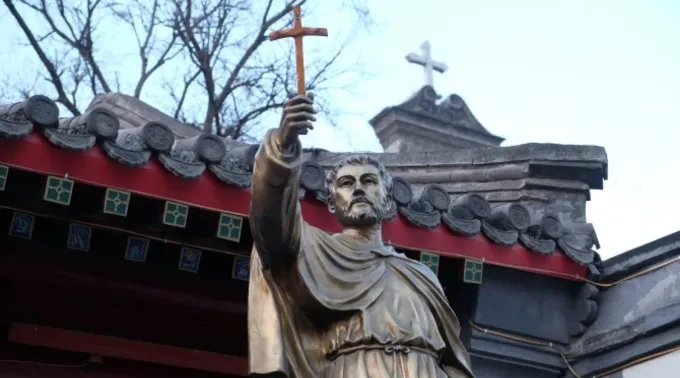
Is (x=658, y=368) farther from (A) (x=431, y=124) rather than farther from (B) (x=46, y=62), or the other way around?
(B) (x=46, y=62)

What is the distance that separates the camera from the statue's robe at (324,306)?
4.78 metres

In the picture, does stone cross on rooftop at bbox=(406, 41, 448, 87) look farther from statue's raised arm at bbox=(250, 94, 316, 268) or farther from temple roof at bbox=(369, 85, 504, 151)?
statue's raised arm at bbox=(250, 94, 316, 268)

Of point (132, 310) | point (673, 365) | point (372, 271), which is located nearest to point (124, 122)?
point (132, 310)

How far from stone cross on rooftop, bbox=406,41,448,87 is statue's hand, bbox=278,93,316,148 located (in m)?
10.3

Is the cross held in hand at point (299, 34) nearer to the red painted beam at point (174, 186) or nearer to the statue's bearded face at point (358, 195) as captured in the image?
the statue's bearded face at point (358, 195)

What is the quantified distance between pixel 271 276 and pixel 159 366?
3346 mm

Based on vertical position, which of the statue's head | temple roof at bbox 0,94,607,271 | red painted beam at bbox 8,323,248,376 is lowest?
red painted beam at bbox 8,323,248,376

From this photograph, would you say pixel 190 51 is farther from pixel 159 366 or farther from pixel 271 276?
pixel 271 276

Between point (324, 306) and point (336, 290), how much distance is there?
118mm

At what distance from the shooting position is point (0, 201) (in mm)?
7059

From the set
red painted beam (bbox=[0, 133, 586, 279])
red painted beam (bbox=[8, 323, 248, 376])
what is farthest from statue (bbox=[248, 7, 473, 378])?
red painted beam (bbox=[8, 323, 248, 376])

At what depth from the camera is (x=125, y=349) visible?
795 centimetres

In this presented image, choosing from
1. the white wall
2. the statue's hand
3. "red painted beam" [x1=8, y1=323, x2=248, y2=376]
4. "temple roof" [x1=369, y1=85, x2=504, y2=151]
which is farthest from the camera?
"temple roof" [x1=369, y1=85, x2=504, y2=151]

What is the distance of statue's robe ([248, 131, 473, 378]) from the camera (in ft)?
15.7
